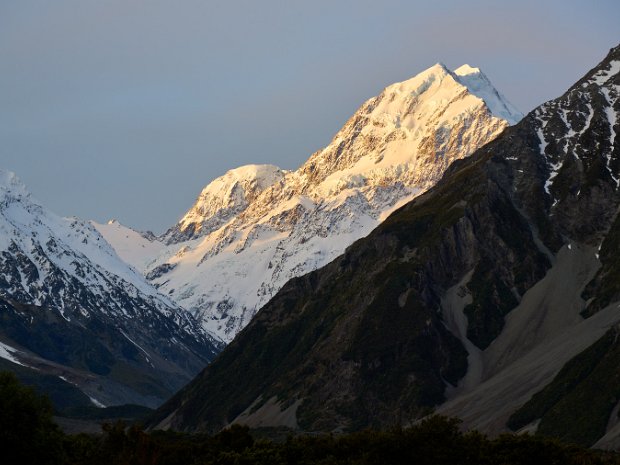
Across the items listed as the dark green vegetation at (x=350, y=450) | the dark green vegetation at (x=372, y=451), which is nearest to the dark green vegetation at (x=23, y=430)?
the dark green vegetation at (x=350, y=450)

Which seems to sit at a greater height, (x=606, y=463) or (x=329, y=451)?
(x=329, y=451)

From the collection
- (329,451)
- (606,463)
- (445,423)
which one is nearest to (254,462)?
(329,451)

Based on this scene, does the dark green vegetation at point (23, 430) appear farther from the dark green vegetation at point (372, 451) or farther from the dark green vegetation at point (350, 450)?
the dark green vegetation at point (372, 451)

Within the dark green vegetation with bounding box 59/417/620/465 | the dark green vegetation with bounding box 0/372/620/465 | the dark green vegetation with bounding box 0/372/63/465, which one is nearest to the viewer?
the dark green vegetation with bounding box 0/372/63/465

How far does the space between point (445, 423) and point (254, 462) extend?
31.5 m

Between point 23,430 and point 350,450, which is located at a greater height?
point 23,430

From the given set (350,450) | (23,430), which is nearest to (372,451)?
(350,450)

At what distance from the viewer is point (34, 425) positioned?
143 m

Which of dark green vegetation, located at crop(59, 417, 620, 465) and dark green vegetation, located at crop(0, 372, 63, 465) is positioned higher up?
dark green vegetation, located at crop(0, 372, 63, 465)

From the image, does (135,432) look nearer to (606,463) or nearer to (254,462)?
(254,462)

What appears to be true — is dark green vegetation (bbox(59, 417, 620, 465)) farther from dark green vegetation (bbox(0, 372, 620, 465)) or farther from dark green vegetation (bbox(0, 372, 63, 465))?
dark green vegetation (bbox(0, 372, 63, 465))

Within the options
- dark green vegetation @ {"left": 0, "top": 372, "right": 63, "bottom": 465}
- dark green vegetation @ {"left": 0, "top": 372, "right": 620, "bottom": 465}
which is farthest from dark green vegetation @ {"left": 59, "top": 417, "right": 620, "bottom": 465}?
dark green vegetation @ {"left": 0, "top": 372, "right": 63, "bottom": 465}

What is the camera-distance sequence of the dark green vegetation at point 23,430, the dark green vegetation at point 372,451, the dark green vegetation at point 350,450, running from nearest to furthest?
1. the dark green vegetation at point 23,430
2. the dark green vegetation at point 350,450
3. the dark green vegetation at point 372,451

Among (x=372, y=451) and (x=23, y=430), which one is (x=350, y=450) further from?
(x=23, y=430)
